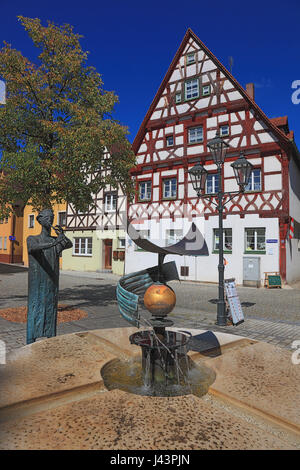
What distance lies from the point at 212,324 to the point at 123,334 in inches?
144

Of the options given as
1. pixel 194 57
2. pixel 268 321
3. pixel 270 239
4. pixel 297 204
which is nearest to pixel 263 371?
pixel 268 321

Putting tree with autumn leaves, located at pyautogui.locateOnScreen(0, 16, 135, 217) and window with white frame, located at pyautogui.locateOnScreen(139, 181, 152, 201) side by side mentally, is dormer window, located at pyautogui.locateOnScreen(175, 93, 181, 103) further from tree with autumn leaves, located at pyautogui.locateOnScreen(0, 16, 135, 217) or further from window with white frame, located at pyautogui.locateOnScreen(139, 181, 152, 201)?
tree with autumn leaves, located at pyautogui.locateOnScreen(0, 16, 135, 217)

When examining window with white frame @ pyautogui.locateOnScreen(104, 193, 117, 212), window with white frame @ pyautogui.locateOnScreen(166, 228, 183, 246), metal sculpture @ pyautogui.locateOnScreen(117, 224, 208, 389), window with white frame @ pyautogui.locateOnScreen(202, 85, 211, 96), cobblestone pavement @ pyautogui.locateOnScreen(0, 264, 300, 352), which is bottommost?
cobblestone pavement @ pyautogui.locateOnScreen(0, 264, 300, 352)

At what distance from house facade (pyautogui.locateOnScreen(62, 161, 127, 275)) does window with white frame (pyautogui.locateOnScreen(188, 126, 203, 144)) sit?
19.2ft

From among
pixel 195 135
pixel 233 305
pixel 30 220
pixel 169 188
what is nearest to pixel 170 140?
pixel 195 135

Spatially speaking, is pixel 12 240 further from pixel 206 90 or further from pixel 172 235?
pixel 206 90

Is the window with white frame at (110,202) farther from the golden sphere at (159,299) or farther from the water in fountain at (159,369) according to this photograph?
the golden sphere at (159,299)

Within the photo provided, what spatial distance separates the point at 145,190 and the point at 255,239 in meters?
8.02

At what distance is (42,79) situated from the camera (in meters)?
7.96

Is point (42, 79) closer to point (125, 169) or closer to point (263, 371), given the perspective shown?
point (125, 169)

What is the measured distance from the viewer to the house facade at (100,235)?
22.2 meters

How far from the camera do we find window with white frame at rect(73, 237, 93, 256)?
2388 centimetres

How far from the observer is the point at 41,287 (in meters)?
4.29

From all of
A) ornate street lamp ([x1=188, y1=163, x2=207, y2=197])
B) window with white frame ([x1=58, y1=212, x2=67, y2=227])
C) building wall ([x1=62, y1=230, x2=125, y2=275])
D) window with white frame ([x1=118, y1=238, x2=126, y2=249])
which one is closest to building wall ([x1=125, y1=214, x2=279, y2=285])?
window with white frame ([x1=118, y1=238, x2=126, y2=249])
